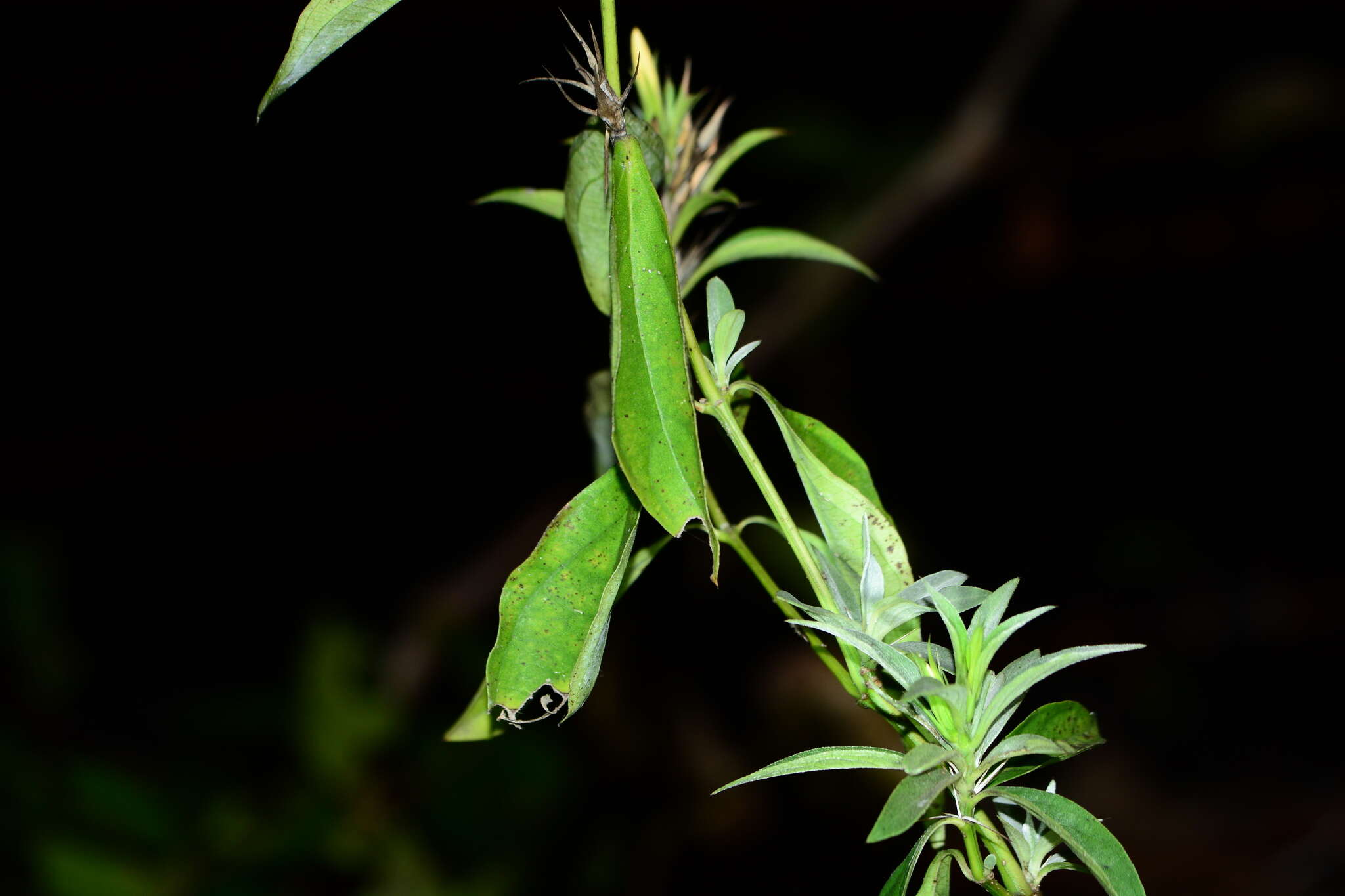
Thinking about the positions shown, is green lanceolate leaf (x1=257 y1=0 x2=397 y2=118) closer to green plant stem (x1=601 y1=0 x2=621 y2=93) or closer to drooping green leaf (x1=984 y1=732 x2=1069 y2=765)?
green plant stem (x1=601 y1=0 x2=621 y2=93)

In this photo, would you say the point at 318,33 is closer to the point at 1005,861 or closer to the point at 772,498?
the point at 772,498

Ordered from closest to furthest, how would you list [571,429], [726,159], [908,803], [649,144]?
[908,803]
[649,144]
[726,159]
[571,429]

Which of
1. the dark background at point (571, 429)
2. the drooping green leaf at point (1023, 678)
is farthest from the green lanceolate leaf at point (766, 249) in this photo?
the dark background at point (571, 429)

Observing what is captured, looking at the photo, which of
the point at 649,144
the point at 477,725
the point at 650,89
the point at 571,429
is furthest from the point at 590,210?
the point at 571,429

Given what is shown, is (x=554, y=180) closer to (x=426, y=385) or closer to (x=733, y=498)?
(x=426, y=385)

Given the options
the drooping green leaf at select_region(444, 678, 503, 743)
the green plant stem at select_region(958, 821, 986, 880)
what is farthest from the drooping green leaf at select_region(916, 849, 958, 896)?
the drooping green leaf at select_region(444, 678, 503, 743)

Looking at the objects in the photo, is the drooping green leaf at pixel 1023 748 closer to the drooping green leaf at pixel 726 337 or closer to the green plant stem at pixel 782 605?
the green plant stem at pixel 782 605
